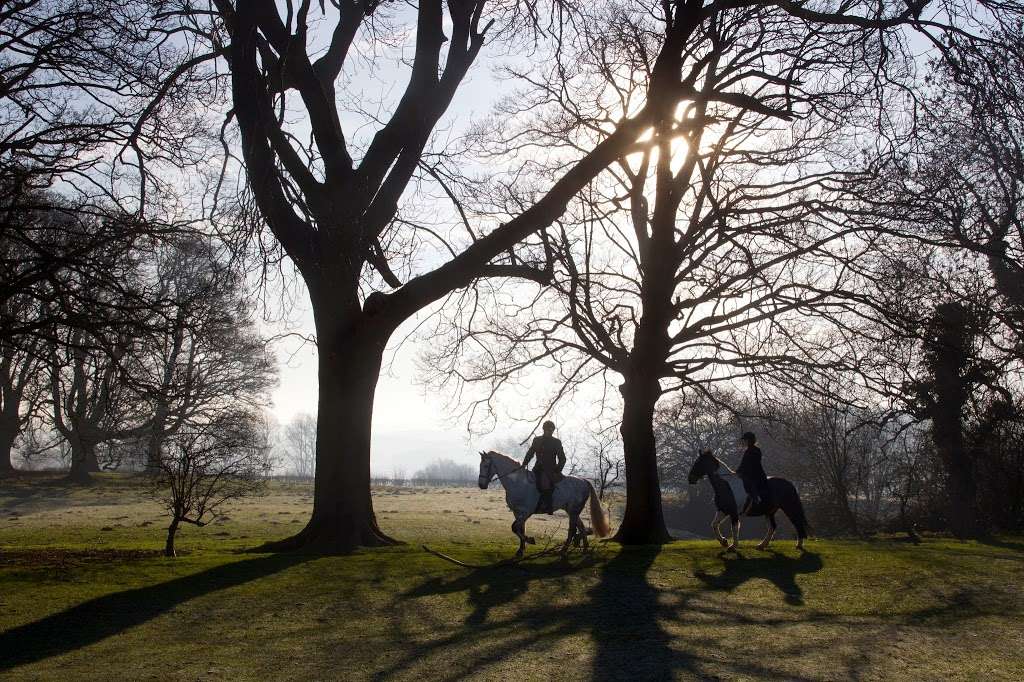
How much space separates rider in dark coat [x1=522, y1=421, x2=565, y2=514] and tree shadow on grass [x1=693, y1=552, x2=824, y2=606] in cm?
320

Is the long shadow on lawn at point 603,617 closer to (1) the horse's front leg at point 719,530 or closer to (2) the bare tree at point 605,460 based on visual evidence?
(1) the horse's front leg at point 719,530

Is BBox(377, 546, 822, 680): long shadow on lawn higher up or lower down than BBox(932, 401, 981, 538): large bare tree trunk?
lower down

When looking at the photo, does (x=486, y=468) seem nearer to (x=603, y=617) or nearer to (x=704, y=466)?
(x=704, y=466)

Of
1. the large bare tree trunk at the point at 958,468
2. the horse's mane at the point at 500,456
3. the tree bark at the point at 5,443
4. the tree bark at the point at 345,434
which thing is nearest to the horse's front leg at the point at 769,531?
the horse's mane at the point at 500,456

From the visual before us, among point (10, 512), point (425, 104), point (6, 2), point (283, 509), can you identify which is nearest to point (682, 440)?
point (283, 509)

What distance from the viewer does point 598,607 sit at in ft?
33.9

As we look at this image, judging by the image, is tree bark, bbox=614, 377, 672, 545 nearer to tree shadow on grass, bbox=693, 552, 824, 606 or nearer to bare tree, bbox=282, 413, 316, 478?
tree shadow on grass, bbox=693, 552, 824, 606

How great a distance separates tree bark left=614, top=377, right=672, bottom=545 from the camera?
1825 centimetres

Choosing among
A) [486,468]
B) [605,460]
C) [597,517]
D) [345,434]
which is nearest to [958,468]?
[605,460]

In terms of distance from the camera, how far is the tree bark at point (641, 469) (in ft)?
59.9

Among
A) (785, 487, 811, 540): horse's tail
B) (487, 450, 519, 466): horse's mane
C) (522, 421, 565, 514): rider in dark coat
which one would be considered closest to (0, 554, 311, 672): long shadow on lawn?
(487, 450, 519, 466): horse's mane

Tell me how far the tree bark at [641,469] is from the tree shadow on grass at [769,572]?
3.74 m

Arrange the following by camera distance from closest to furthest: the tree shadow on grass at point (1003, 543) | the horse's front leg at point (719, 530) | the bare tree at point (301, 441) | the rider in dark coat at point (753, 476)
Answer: the rider in dark coat at point (753, 476) → the horse's front leg at point (719, 530) → the tree shadow on grass at point (1003, 543) → the bare tree at point (301, 441)

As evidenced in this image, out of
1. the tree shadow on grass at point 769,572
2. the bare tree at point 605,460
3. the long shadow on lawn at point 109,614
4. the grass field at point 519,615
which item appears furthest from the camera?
the bare tree at point 605,460
